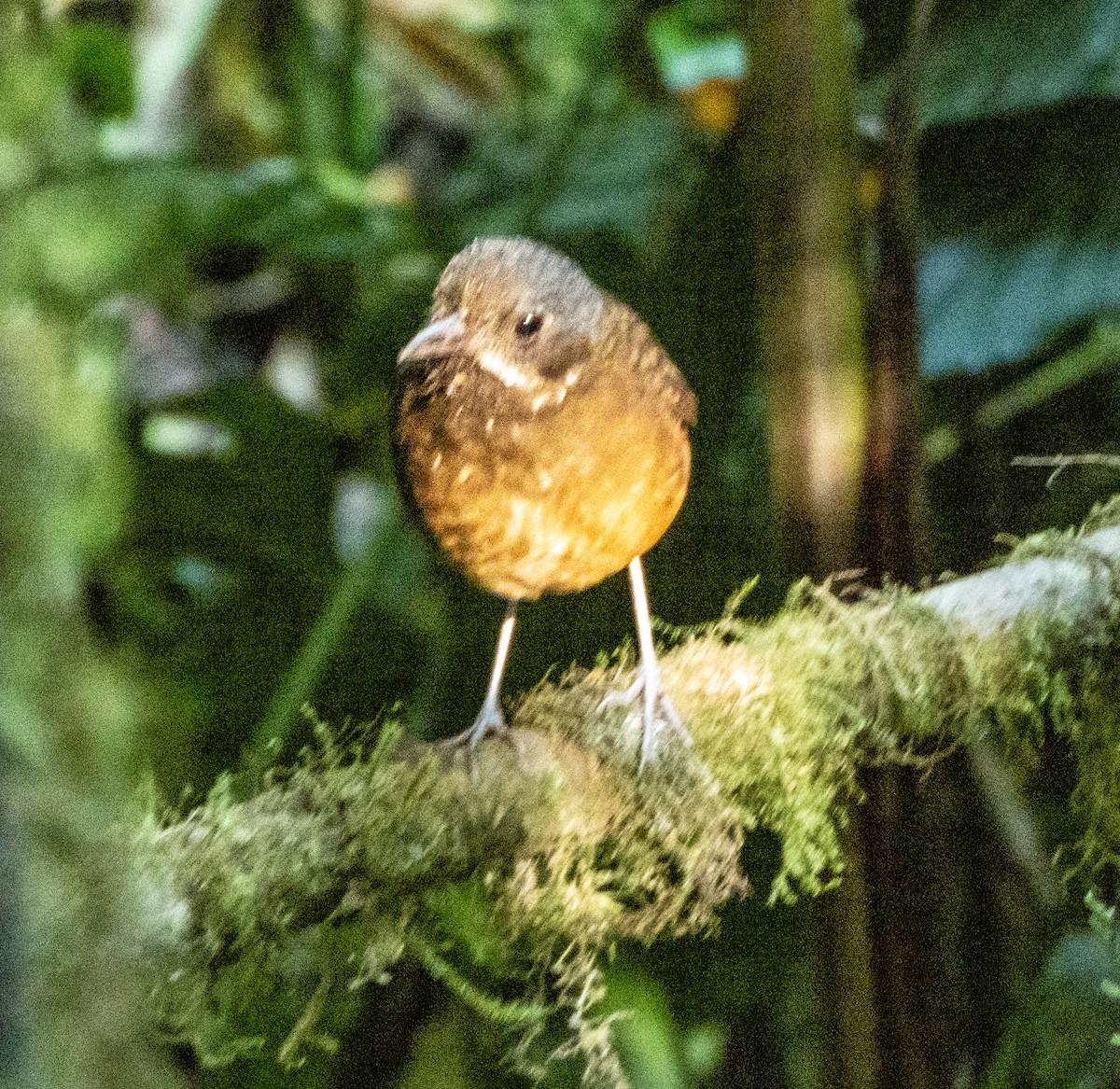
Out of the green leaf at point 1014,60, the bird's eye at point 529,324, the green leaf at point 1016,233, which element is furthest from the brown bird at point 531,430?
the green leaf at point 1014,60

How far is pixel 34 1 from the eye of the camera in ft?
3.20

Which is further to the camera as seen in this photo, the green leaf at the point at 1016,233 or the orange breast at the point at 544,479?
the green leaf at the point at 1016,233

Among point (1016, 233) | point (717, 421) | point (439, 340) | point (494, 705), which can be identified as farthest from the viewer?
point (1016, 233)

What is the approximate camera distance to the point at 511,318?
1119 millimetres

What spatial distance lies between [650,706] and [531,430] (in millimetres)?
310

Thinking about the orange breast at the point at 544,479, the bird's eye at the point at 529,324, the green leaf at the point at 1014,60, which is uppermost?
the bird's eye at the point at 529,324

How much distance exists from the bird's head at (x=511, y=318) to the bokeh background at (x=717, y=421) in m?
0.33

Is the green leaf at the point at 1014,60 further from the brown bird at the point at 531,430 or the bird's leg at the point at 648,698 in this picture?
the bird's leg at the point at 648,698

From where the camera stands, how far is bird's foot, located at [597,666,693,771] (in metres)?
1.14

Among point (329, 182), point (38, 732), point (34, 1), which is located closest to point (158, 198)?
point (329, 182)

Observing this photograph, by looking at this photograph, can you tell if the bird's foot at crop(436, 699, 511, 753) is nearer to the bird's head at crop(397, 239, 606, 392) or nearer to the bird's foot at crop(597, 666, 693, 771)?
the bird's foot at crop(597, 666, 693, 771)

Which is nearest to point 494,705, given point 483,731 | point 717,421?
point 483,731

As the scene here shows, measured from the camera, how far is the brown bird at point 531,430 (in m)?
1.12

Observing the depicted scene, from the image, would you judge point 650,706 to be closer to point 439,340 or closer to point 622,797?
point 622,797
